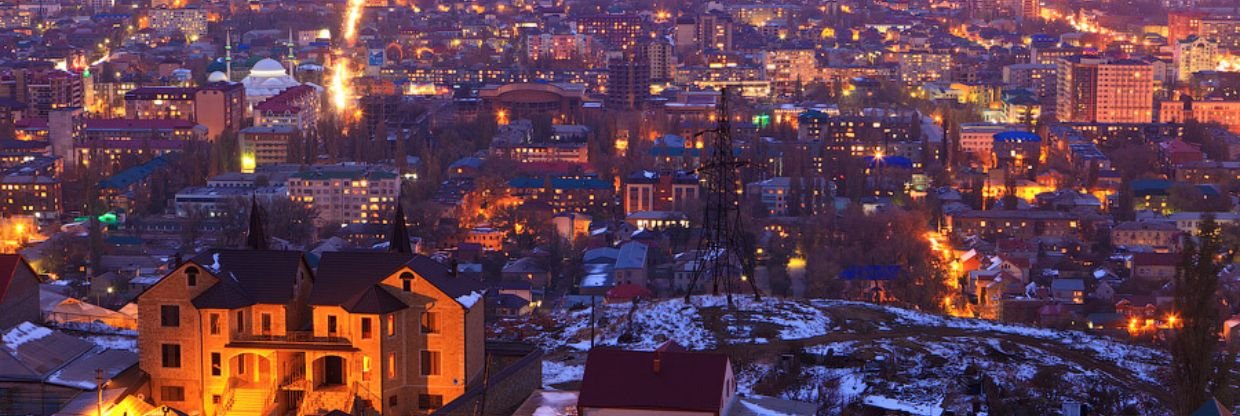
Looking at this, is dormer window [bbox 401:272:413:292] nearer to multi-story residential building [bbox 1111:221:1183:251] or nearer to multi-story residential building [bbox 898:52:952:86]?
multi-story residential building [bbox 1111:221:1183:251]

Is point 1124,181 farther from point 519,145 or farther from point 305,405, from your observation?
point 305,405

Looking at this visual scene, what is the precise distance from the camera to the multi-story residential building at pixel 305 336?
14.8 meters

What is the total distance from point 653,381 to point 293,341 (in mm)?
2683

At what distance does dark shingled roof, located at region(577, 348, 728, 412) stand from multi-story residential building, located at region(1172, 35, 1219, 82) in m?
56.4

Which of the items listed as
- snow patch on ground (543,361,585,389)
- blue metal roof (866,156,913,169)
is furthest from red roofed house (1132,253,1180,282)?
snow patch on ground (543,361,585,389)

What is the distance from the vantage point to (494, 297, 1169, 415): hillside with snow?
639 inches

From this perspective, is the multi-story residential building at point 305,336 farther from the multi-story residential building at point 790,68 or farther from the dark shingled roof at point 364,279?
the multi-story residential building at point 790,68

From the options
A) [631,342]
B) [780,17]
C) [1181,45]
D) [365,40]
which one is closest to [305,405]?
[631,342]

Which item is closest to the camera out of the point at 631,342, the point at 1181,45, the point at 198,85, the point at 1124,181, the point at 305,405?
the point at 305,405

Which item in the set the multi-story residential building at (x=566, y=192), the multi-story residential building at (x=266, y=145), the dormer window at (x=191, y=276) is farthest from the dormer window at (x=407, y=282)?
the multi-story residential building at (x=266, y=145)

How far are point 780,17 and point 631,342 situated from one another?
68454 millimetres

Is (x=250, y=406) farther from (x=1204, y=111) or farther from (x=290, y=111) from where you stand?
(x=1204, y=111)

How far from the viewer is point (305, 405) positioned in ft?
48.3

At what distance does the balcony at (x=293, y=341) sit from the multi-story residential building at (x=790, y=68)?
52.5 metres
